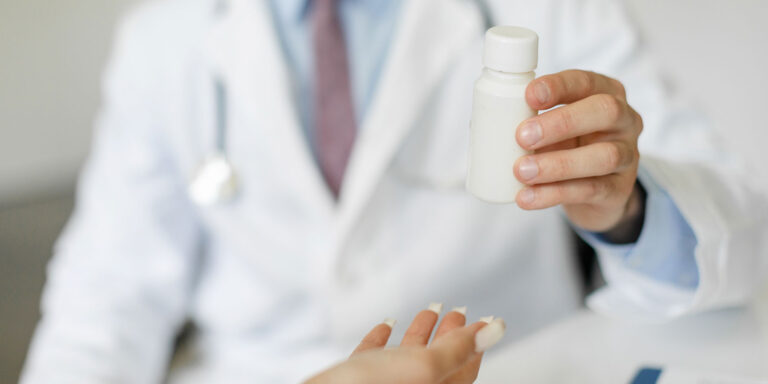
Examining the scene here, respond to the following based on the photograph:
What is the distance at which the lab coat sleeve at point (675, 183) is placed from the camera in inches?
20.5

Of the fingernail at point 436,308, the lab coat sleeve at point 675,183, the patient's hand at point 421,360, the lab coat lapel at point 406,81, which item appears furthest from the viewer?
the lab coat lapel at point 406,81

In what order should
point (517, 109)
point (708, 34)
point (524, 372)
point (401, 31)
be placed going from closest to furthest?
point (517, 109) → point (524, 372) → point (401, 31) → point (708, 34)

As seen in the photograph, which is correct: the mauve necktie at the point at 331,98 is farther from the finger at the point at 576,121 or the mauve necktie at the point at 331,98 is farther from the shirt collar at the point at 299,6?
the finger at the point at 576,121

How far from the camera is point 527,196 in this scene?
362mm

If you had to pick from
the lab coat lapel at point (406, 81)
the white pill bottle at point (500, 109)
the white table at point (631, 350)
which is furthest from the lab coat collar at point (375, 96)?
the white pill bottle at point (500, 109)

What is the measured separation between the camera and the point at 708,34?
1.31 meters

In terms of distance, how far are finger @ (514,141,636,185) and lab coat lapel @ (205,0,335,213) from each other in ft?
1.17

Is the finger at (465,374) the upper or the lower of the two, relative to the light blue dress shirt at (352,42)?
lower

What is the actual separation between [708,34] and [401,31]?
85 centimetres

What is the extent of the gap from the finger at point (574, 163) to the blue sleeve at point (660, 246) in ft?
0.39

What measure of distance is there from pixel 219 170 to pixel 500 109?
435 mm

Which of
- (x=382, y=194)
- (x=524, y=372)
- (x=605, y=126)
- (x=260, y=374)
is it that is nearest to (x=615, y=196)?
(x=605, y=126)

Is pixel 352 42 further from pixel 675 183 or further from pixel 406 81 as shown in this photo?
pixel 675 183

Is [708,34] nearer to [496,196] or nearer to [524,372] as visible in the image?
[524,372]
